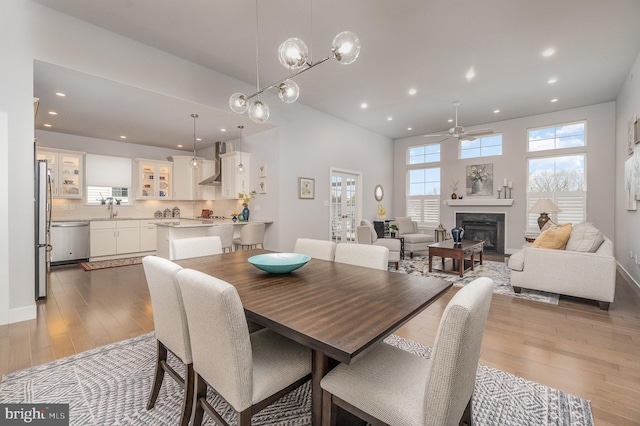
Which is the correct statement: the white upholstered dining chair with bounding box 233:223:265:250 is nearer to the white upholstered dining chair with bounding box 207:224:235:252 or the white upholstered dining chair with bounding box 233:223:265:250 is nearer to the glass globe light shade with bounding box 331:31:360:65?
the white upholstered dining chair with bounding box 207:224:235:252

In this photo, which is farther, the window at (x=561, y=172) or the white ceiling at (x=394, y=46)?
the window at (x=561, y=172)

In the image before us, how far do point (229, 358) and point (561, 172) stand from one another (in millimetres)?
7757

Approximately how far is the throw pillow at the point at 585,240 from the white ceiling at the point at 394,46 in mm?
2366

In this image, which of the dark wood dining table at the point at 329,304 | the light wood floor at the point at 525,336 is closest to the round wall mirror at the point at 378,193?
the light wood floor at the point at 525,336

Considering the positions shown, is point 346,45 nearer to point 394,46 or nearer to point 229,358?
point 229,358

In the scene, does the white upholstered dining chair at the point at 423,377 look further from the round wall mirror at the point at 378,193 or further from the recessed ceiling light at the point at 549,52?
the round wall mirror at the point at 378,193

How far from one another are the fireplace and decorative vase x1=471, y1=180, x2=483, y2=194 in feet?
1.92

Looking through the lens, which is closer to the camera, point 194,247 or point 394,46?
point 194,247

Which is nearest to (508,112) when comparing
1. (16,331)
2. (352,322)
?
(352,322)

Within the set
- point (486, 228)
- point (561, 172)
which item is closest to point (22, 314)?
point (486, 228)

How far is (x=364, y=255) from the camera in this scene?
85.9 inches

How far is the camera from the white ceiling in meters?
2.92

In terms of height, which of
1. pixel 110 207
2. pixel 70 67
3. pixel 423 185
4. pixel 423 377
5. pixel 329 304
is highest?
pixel 70 67

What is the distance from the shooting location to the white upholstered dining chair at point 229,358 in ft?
3.44
